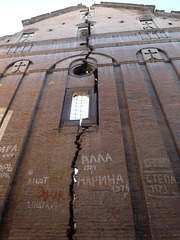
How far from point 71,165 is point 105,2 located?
15.3 m

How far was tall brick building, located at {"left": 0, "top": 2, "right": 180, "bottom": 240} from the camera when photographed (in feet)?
11.8

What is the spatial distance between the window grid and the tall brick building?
0.14 ft

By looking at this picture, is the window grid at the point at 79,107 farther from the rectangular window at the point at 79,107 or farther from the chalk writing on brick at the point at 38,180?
the chalk writing on brick at the point at 38,180

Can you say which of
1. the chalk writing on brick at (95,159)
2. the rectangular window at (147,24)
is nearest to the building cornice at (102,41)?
the rectangular window at (147,24)

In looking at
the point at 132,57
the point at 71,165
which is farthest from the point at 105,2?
the point at 71,165

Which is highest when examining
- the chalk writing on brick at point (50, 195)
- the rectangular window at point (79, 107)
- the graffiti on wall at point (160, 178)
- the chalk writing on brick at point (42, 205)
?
the rectangular window at point (79, 107)

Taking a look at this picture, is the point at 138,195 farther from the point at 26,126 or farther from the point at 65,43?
the point at 65,43

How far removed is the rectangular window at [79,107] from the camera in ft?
19.3

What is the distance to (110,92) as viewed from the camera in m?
6.45

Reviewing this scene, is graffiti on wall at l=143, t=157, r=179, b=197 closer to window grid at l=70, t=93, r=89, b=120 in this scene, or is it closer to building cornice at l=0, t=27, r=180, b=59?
window grid at l=70, t=93, r=89, b=120

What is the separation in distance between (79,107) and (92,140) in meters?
2.01

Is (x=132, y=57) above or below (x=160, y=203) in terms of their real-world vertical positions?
above

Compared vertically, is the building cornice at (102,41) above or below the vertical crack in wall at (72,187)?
above

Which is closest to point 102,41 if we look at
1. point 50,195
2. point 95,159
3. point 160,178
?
point 95,159
